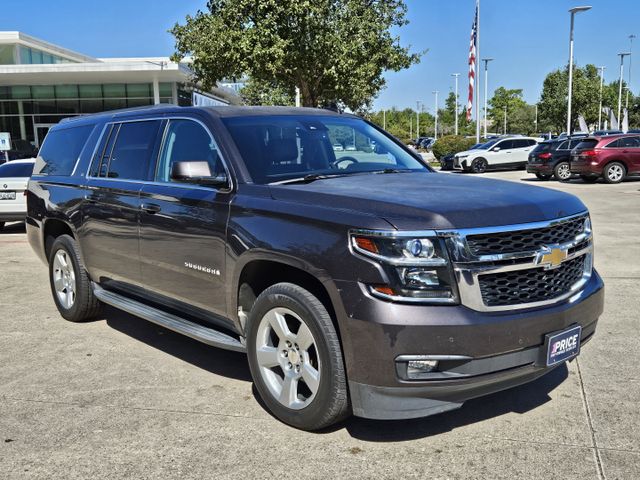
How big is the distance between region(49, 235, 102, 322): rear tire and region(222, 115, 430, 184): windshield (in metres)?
2.39

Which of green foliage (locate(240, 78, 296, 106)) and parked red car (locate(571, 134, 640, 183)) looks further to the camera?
green foliage (locate(240, 78, 296, 106))

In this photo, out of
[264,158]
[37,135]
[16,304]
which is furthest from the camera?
[37,135]

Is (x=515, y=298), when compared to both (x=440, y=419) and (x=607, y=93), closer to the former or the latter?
(x=440, y=419)

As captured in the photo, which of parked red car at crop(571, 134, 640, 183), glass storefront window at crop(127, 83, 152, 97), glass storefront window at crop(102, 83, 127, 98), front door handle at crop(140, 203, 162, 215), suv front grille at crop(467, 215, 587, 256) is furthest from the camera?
glass storefront window at crop(102, 83, 127, 98)

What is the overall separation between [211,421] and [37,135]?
44.6 metres

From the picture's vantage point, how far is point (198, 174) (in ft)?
13.7

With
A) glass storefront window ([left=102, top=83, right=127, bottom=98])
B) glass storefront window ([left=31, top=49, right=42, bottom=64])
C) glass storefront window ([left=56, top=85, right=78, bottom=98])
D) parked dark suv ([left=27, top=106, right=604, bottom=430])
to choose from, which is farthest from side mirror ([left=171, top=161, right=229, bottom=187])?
glass storefront window ([left=31, top=49, right=42, bottom=64])

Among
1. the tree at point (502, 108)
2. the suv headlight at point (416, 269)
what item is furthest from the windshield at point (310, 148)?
the tree at point (502, 108)

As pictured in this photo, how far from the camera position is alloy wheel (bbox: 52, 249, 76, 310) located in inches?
243

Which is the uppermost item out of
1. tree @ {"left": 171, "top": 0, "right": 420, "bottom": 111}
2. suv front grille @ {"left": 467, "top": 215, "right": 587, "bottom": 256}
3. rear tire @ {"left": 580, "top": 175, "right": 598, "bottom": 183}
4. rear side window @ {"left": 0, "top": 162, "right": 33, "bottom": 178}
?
tree @ {"left": 171, "top": 0, "right": 420, "bottom": 111}

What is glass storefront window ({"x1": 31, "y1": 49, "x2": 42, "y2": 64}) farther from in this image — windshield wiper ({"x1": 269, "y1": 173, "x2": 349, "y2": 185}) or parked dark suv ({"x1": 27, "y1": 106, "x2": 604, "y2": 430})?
windshield wiper ({"x1": 269, "y1": 173, "x2": 349, "y2": 185})

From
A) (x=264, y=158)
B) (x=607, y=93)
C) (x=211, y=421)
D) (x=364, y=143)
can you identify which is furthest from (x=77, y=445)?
(x=607, y=93)

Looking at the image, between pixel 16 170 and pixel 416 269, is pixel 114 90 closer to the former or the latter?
pixel 16 170

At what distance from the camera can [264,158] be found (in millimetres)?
4387
